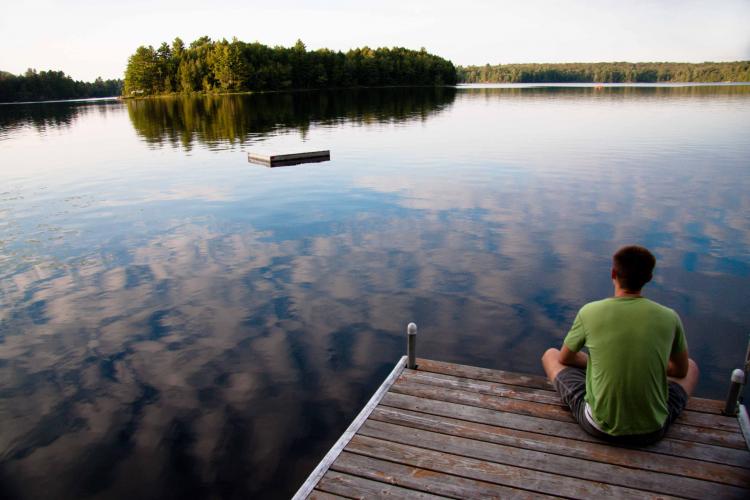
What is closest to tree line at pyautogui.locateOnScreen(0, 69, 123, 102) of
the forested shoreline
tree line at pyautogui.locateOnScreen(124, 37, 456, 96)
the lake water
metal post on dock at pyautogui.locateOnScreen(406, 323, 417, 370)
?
the forested shoreline

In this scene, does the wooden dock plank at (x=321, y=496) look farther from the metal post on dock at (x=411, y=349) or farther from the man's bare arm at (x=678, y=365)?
the man's bare arm at (x=678, y=365)

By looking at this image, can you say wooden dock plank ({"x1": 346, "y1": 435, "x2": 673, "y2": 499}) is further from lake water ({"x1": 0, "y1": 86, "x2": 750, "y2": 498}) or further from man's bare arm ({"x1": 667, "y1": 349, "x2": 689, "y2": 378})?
lake water ({"x1": 0, "y1": 86, "x2": 750, "y2": 498})

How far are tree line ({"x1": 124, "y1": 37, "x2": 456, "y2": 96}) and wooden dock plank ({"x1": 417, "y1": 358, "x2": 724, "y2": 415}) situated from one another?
152 m

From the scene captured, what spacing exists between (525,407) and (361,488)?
2201 mm

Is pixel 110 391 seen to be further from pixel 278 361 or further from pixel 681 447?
pixel 681 447

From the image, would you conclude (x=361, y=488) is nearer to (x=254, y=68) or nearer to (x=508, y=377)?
(x=508, y=377)

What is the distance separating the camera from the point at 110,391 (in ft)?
25.4

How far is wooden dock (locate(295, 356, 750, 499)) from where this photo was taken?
14.3 feet

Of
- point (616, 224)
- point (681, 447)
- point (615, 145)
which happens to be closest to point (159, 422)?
point (681, 447)

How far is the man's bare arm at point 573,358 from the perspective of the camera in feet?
17.8

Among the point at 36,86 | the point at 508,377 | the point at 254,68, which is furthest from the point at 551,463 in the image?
the point at 36,86

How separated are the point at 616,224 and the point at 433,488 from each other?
1363cm

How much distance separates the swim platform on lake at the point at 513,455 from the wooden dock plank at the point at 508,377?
3 centimetres

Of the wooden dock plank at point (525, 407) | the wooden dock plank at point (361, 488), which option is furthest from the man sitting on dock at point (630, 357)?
the wooden dock plank at point (361, 488)
